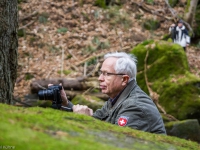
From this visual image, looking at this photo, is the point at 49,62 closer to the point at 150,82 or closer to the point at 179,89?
the point at 150,82

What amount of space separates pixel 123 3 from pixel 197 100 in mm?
10297

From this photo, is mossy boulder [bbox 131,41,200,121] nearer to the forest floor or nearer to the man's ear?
the forest floor

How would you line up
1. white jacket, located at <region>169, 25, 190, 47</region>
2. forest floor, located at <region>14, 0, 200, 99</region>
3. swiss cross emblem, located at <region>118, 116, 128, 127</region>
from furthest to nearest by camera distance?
white jacket, located at <region>169, 25, 190, 47</region> → forest floor, located at <region>14, 0, 200, 99</region> → swiss cross emblem, located at <region>118, 116, 128, 127</region>

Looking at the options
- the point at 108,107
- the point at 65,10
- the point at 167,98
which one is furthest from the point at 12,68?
the point at 65,10

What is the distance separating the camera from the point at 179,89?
377 inches

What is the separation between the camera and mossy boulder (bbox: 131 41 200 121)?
9.33m

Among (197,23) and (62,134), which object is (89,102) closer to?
(62,134)

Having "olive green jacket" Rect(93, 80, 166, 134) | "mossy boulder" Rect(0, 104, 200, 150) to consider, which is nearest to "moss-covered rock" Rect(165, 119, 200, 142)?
"olive green jacket" Rect(93, 80, 166, 134)

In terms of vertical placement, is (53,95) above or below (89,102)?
above

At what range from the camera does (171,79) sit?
9.93 m

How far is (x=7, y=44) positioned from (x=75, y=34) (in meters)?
11.0

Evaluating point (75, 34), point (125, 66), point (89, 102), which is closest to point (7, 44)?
point (125, 66)

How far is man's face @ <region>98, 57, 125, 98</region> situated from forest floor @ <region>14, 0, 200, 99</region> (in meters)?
6.69

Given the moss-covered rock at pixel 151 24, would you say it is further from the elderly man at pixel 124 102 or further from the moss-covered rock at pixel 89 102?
the elderly man at pixel 124 102
